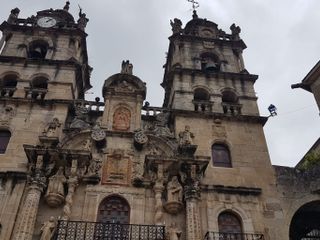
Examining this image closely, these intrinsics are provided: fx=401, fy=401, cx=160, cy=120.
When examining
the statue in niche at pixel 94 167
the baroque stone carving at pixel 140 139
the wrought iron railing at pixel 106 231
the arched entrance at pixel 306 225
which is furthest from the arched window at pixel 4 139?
the arched entrance at pixel 306 225

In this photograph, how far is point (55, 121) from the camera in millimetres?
17656

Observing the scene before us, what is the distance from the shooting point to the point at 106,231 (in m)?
14.5

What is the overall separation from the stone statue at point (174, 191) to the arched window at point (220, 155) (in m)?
2.57

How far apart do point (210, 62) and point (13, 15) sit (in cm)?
1249

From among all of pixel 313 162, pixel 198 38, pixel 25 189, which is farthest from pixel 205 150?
pixel 198 38

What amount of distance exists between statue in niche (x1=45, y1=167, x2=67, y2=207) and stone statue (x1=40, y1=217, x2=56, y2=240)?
1.05m

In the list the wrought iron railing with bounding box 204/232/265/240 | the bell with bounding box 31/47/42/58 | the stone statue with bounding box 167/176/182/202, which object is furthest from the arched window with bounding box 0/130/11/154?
the wrought iron railing with bounding box 204/232/265/240

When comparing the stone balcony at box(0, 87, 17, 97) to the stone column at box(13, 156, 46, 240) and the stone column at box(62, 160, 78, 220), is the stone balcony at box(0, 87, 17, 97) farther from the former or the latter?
the stone column at box(62, 160, 78, 220)

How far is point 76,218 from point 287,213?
27.5 ft

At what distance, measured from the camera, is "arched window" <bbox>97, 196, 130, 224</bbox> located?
50.2 feet

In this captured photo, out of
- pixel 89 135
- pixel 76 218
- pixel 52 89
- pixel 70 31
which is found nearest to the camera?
pixel 76 218

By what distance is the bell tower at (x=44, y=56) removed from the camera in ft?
66.8

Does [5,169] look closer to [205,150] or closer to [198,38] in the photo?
[205,150]

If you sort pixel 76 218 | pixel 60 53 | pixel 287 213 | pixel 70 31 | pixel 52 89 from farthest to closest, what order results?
pixel 70 31, pixel 60 53, pixel 52 89, pixel 287 213, pixel 76 218
